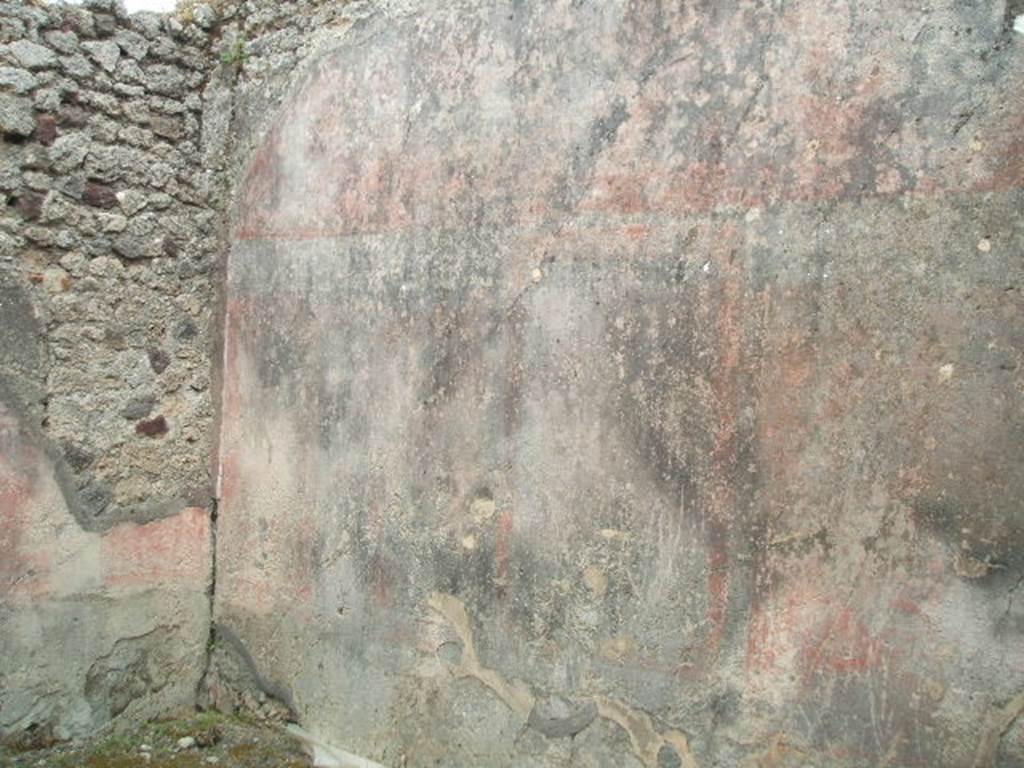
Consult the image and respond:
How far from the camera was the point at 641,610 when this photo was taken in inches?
90.7

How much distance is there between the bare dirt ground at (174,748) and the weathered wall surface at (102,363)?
0.23ft

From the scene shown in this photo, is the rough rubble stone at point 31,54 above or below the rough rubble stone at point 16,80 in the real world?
above

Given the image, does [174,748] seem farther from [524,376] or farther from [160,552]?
[524,376]

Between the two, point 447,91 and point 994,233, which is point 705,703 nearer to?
point 994,233

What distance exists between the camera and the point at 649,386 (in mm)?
2277

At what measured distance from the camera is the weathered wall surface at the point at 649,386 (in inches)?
Answer: 74.4

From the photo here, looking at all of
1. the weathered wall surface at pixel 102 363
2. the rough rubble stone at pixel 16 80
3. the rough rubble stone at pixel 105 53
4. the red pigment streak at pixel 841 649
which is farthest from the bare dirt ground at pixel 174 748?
the rough rubble stone at pixel 105 53

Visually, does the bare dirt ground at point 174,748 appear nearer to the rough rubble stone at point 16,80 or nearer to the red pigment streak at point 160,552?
the red pigment streak at point 160,552

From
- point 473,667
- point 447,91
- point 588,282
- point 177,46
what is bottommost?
point 473,667

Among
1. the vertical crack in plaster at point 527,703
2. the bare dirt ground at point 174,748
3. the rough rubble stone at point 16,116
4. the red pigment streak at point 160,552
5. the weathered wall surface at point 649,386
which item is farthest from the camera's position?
the red pigment streak at point 160,552

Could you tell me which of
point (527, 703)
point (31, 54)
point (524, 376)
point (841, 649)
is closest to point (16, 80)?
point (31, 54)

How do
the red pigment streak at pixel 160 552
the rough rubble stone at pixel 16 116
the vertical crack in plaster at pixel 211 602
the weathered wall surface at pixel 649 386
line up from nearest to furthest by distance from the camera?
the weathered wall surface at pixel 649 386 < the rough rubble stone at pixel 16 116 < the red pigment streak at pixel 160 552 < the vertical crack in plaster at pixel 211 602

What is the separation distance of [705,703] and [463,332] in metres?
1.20

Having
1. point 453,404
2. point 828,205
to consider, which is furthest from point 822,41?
point 453,404
